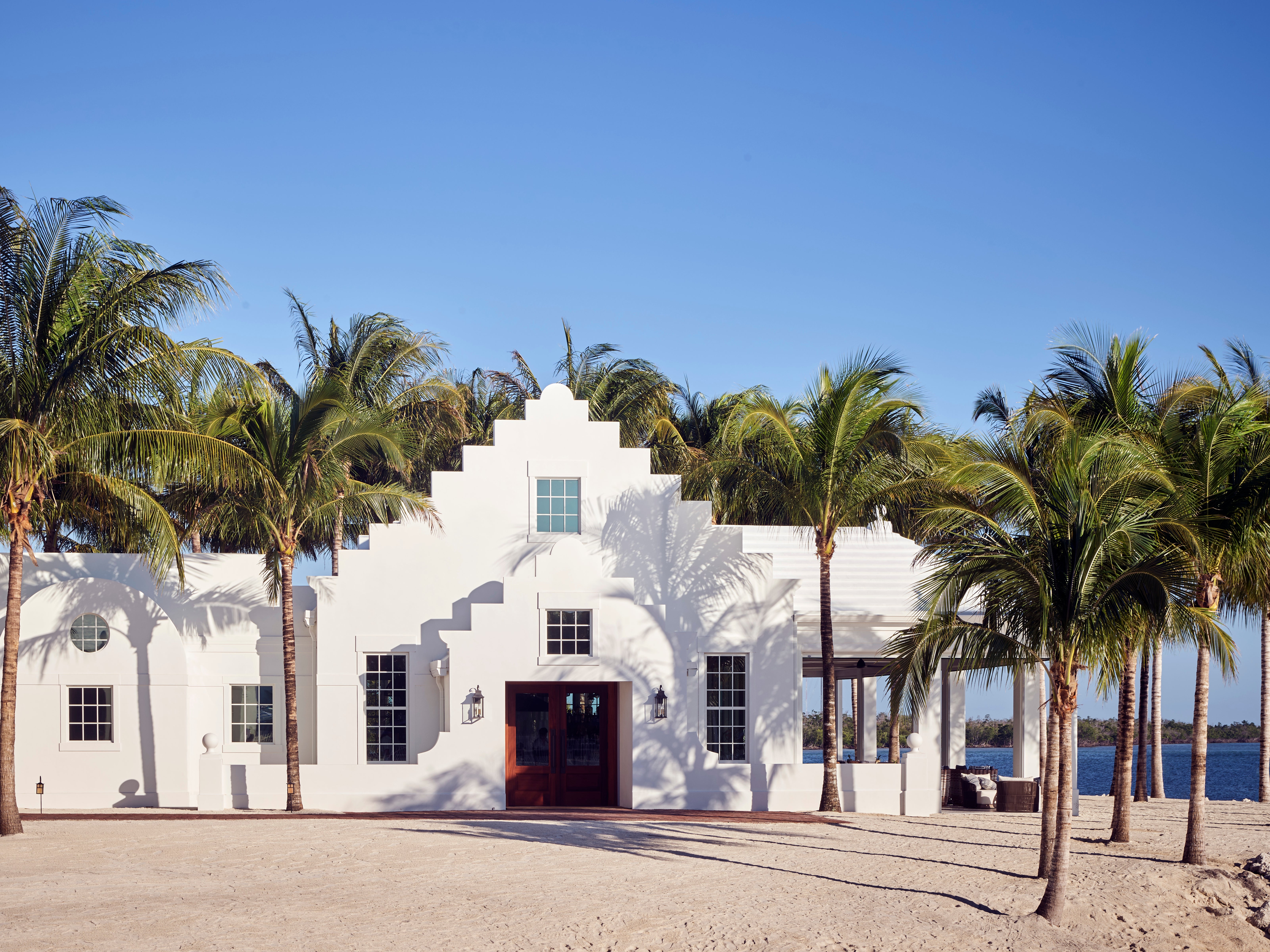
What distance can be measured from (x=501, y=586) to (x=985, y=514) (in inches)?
379

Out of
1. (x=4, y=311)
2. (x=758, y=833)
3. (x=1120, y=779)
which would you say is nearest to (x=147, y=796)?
(x=4, y=311)

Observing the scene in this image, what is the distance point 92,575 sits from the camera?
68.9 feet

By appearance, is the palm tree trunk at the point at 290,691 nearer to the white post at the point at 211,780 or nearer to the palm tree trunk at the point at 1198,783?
the white post at the point at 211,780

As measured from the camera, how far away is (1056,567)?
12.4 m

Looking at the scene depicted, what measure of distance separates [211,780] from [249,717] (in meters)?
1.41

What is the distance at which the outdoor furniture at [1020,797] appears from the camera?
21.2 meters

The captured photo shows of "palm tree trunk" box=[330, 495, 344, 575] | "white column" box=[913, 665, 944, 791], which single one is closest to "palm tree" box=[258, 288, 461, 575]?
"palm tree trunk" box=[330, 495, 344, 575]

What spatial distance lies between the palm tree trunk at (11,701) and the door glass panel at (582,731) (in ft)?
27.4

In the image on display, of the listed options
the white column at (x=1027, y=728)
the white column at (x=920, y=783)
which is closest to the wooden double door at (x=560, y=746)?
the white column at (x=920, y=783)

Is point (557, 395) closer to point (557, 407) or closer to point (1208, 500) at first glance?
point (557, 407)

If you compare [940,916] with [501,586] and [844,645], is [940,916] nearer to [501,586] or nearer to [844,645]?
[844,645]

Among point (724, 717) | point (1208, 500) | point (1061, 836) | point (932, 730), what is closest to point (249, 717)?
point (724, 717)

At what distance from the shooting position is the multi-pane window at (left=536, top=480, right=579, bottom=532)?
21.4 meters

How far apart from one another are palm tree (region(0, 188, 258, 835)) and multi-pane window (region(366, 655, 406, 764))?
4.61 m
